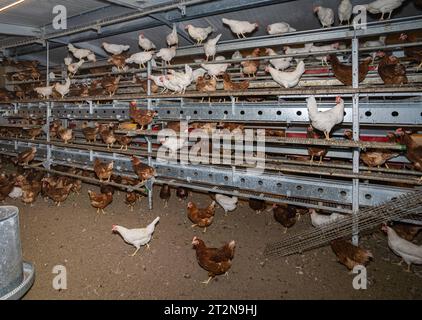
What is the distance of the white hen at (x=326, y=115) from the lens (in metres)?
2.85

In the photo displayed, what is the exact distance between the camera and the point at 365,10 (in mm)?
3258

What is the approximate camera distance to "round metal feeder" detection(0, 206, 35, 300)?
210 cm

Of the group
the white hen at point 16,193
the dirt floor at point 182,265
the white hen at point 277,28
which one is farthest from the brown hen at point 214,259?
the white hen at point 16,193

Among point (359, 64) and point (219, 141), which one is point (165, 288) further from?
point (359, 64)

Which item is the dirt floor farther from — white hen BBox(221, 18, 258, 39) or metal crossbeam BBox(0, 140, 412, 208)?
white hen BBox(221, 18, 258, 39)

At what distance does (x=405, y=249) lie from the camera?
9.00ft

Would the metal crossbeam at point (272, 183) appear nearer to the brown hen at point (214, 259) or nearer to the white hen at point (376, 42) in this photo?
the brown hen at point (214, 259)

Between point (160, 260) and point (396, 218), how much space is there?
2.47 metres

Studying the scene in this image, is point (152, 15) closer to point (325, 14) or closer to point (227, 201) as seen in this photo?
point (325, 14)

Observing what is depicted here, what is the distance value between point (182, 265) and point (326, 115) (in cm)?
226

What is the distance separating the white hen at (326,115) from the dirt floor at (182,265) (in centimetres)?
149

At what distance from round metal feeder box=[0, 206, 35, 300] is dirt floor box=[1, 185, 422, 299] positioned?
0.38 metres

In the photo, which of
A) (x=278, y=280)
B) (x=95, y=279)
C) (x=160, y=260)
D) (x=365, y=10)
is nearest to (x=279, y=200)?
(x=278, y=280)

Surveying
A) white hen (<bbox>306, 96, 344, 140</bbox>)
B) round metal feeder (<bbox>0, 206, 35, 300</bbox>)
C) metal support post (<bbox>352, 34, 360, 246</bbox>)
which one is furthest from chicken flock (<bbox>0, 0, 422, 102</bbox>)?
round metal feeder (<bbox>0, 206, 35, 300</bbox>)
